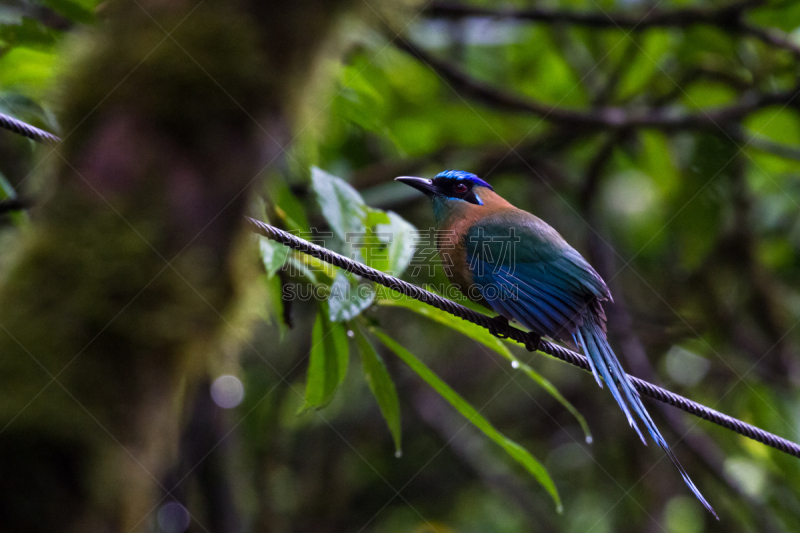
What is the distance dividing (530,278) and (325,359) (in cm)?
112

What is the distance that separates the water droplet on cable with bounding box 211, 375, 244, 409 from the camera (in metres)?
4.27

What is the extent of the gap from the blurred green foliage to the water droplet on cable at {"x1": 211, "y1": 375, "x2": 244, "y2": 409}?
0.18 metres

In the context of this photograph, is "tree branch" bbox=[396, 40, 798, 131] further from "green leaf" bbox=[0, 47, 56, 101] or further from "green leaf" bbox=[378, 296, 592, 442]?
"green leaf" bbox=[378, 296, 592, 442]

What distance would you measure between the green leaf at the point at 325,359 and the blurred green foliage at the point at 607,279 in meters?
1.40

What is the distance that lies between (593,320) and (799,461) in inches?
87.7

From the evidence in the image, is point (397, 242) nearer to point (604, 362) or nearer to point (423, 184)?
point (604, 362)

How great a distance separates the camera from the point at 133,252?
95 cm

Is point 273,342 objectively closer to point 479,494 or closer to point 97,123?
point 479,494

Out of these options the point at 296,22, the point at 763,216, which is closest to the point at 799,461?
the point at 763,216

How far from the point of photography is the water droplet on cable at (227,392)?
14.0 ft

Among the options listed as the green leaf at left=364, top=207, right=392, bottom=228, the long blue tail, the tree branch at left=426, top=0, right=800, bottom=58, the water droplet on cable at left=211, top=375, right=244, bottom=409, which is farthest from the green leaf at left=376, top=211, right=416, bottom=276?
the tree branch at left=426, top=0, right=800, bottom=58

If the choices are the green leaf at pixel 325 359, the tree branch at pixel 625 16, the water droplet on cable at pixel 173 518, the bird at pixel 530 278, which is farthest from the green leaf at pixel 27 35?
the water droplet on cable at pixel 173 518

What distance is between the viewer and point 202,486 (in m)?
4.22

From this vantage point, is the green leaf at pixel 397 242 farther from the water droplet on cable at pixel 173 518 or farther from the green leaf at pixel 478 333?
the water droplet on cable at pixel 173 518
